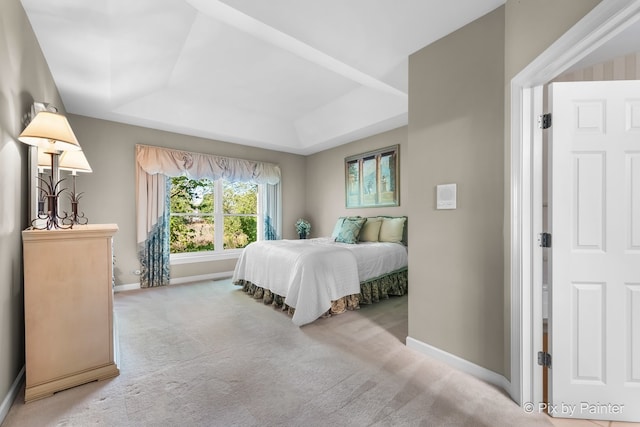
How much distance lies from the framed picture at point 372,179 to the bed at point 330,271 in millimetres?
439

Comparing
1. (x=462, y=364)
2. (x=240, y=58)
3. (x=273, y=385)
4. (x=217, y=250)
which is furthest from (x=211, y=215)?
(x=462, y=364)

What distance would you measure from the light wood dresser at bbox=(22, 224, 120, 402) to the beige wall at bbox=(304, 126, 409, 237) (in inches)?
153

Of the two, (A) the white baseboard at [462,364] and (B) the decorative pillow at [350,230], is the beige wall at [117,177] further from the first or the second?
(A) the white baseboard at [462,364]

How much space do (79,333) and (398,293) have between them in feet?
11.5

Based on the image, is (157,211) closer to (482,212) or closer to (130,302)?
(130,302)

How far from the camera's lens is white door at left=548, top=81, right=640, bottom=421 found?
5.08 feet

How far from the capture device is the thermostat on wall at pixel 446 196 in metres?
2.15

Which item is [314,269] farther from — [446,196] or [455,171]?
[455,171]

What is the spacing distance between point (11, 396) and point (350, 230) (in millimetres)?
3785

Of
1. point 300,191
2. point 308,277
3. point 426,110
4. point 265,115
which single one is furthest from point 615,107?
point 300,191

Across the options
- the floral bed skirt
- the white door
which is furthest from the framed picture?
the white door

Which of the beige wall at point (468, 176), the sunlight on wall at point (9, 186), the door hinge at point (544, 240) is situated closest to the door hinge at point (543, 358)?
the beige wall at point (468, 176)

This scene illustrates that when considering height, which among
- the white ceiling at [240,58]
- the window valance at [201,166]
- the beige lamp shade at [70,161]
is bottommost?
the beige lamp shade at [70,161]

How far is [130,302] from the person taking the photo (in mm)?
3670
